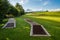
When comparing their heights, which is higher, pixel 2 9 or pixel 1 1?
pixel 1 1

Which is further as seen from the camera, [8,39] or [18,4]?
[18,4]

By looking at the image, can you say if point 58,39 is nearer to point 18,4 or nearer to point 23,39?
point 23,39

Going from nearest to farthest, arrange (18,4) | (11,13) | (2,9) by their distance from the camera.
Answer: (2,9), (11,13), (18,4)

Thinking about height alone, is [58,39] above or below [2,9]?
below

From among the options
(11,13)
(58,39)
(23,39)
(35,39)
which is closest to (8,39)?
(23,39)

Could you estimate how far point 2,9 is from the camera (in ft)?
104

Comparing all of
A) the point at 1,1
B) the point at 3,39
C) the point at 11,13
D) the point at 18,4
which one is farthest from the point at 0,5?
the point at 18,4

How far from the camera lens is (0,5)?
3067 cm

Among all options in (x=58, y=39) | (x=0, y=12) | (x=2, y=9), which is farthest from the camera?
(x=2, y=9)

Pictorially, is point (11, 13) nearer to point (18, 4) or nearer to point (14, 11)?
point (14, 11)

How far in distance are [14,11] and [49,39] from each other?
63.4 meters

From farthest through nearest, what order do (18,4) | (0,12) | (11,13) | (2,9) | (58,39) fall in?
(18,4)
(11,13)
(2,9)
(0,12)
(58,39)

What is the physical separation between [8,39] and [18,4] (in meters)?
97.0

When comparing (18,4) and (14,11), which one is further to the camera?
(18,4)
